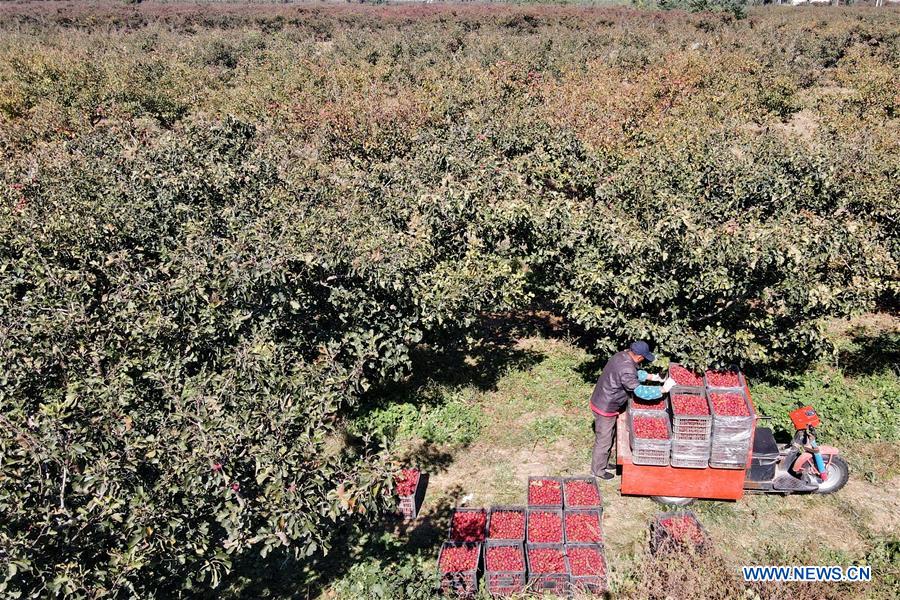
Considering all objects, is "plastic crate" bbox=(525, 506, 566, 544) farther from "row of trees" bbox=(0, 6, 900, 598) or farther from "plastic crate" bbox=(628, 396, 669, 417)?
"row of trees" bbox=(0, 6, 900, 598)

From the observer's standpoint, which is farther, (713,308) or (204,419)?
(713,308)

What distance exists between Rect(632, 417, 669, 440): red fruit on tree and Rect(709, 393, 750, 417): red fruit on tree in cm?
76

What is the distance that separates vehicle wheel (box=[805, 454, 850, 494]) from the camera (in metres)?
8.92

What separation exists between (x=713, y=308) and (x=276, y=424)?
318 inches

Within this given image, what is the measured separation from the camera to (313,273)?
9.64 metres

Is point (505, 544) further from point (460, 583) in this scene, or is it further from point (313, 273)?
point (313, 273)

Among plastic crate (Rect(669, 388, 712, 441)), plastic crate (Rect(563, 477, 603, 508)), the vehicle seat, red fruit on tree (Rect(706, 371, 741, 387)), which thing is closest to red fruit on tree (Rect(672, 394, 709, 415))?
plastic crate (Rect(669, 388, 712, 441))

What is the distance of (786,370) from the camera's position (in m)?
11.9

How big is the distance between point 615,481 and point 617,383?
6.13 feet

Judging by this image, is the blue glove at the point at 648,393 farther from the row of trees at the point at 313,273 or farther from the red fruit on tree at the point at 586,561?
the red fruit on tree at the point at 586,561

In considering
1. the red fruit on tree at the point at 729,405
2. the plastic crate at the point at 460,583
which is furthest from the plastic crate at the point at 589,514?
the red fruit on tree at the point at 729,405

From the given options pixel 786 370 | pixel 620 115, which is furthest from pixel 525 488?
pixel 620 115

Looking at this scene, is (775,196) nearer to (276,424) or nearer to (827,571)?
(827,571)

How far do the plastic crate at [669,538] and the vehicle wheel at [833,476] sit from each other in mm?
2056
